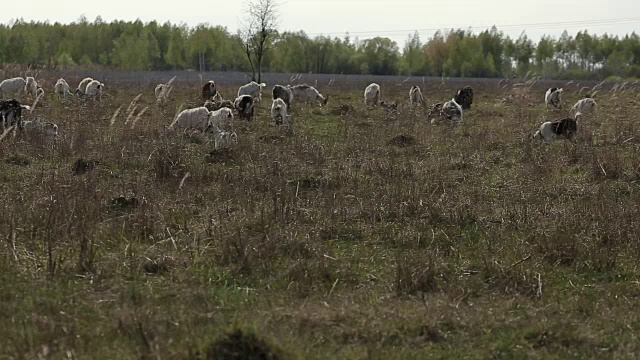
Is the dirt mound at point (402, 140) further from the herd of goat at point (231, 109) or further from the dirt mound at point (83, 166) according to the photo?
the dirt mound at point (83, 166)

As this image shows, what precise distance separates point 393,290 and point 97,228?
114 inches

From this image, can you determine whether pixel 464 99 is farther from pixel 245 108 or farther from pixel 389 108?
pixel 245 108

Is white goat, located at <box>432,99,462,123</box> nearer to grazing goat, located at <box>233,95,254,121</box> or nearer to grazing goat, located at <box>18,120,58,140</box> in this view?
grazing goat, located at <box>233,95,254,121</box>

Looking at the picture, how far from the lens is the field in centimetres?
474

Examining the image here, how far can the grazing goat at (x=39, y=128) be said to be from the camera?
13467mm

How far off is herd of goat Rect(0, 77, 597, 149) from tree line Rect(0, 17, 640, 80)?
51.9 m

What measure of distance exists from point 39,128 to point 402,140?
6730mm

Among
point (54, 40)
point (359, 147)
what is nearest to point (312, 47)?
point (54, 40)

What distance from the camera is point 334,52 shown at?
8600 cm

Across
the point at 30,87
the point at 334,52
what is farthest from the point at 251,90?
the point at 334,52

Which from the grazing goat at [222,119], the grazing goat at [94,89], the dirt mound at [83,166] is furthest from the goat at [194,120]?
the grazing goat at [94,89]

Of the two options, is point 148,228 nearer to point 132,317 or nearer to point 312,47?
point 132,317

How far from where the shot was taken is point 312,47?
85.7m

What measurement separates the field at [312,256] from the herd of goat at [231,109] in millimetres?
1303
